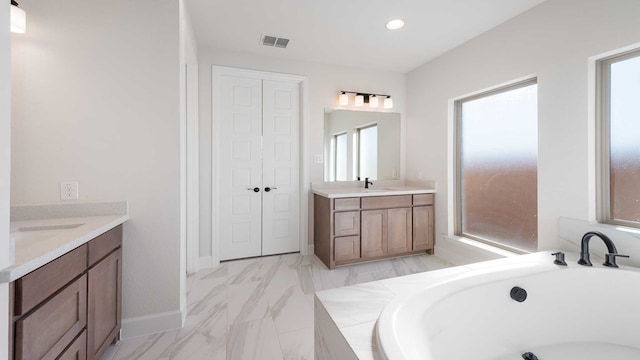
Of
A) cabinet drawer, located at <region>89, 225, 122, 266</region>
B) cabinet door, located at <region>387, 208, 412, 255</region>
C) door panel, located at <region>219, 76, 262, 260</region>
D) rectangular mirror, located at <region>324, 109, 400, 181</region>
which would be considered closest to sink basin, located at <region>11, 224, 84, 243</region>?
cabinet drawer, located at <region>89, 225, 122, 266</region>

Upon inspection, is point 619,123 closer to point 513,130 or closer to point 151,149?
point 513,130

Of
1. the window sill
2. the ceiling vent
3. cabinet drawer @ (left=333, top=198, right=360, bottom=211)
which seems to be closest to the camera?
the window sill

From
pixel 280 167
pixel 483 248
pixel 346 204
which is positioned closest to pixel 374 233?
pixel 346 204

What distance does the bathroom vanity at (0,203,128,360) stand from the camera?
882 mm

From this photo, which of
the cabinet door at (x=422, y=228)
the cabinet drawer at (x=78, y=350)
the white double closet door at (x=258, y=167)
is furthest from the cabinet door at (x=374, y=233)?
the cabinet drawer at (x=78, y=350)

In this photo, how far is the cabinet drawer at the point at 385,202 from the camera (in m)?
3.00

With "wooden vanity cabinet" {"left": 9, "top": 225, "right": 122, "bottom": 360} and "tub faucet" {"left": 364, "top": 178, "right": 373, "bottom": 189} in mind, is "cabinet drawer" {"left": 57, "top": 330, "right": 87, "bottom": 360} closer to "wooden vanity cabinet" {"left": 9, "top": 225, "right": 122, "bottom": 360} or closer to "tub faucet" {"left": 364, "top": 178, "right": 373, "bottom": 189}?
"wooden vanity cabinet" {"left": 9, "top": 225, "right": 122, "bottom": 360}

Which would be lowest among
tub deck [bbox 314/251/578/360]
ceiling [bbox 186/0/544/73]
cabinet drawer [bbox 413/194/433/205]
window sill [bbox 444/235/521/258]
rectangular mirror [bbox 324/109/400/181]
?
window sill [bbox 444/235/521/258]

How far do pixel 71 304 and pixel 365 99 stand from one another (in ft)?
11.1

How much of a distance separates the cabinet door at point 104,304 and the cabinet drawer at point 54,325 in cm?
8

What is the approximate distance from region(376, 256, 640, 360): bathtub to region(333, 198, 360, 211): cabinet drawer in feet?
5.05

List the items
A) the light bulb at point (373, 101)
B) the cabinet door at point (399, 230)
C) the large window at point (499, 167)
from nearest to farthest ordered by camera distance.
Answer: the large window at point (499, 167) → the cabinet door at point (399, 230) → the light bulb at point (373, 101)

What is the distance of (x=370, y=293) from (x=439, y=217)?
2.39m

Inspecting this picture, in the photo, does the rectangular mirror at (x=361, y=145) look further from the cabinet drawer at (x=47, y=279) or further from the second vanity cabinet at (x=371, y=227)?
the cabinet drawer at (x=47, y=279)
